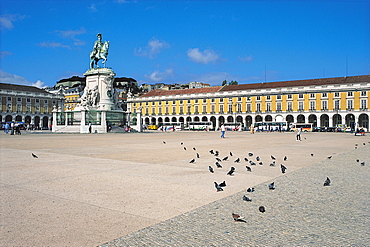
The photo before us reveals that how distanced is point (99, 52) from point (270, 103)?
48232 mm

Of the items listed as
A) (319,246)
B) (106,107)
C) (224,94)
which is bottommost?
(319,246)

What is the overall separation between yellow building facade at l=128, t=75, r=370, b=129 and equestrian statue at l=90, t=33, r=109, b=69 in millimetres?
18242

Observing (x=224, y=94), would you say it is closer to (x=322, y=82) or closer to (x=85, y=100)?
(x=322, y=82)

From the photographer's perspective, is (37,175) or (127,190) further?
(37,175)

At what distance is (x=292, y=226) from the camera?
13.9ft

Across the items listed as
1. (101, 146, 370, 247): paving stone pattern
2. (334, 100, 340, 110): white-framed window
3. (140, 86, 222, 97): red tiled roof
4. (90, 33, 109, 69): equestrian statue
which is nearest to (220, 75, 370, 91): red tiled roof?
(140, 86, 222, 97): red tiled roof

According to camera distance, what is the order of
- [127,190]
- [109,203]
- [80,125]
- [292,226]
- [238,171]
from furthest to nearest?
[80,125], [238,171], [127,190], [109,203], [292,226]

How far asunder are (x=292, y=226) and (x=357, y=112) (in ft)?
242

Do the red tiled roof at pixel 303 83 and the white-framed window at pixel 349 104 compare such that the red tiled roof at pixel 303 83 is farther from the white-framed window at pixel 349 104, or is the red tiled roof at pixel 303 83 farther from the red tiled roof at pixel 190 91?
the white-framed window at pixel 349 104

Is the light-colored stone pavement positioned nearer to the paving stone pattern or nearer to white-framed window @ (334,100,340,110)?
the paving stone pattern

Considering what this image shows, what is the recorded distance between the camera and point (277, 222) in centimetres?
440

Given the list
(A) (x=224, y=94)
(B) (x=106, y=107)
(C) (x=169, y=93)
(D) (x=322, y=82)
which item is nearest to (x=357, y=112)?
(D) (x=322, y=82)

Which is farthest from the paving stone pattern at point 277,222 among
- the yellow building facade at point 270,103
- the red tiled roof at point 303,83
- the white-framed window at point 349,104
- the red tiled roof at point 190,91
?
the red tiled roof at point 190,91

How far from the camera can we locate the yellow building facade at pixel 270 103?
70.4 metres
